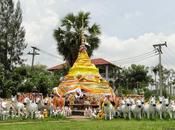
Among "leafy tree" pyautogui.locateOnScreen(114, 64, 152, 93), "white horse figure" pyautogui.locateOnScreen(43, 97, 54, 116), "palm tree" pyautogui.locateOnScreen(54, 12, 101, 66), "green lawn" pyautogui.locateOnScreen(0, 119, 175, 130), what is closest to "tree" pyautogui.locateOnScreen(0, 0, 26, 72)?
"palm tree" pyautogui.locateOnScreen(54, 12, 101, 66)

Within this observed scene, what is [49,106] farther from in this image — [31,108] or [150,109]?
[150,109]

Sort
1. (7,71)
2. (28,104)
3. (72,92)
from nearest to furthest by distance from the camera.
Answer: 1. (28,104)
2. (72,92)
3. (7,71)

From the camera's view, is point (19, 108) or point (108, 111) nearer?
point (19, 108)

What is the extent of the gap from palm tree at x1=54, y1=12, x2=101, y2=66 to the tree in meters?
6.73

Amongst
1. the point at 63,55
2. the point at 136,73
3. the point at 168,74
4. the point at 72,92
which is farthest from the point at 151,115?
the point at 168,74

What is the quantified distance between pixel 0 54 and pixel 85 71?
12934 mm

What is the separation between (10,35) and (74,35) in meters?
8.71

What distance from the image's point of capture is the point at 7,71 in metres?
48.4

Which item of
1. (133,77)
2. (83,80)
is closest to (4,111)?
(83,80)

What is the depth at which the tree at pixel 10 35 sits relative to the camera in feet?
161

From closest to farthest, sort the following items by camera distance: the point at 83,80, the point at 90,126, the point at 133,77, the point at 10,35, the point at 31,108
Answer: the point at 90,126 < the point at 31,108 < the point at 83,80 < the point at 10,35 < the point at 133,77

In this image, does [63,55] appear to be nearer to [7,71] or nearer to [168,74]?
[7,71]

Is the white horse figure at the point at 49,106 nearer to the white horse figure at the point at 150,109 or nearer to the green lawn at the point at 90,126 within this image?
the white horse figure at the point at 150,109

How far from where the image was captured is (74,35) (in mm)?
44312
